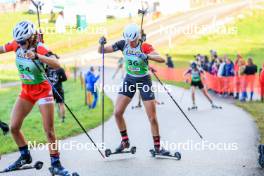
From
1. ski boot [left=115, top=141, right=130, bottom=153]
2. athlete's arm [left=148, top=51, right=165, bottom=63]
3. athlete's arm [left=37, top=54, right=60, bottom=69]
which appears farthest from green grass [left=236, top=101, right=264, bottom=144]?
athlete's arm [left=37, top=54, right=60, bottom=69]

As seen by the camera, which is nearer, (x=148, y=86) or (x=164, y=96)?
(x=148, y=86)

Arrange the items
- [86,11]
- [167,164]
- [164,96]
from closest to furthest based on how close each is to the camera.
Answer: [167,164], [164,96], [86,11]

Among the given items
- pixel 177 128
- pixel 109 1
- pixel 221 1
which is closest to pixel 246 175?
pixel 177 128

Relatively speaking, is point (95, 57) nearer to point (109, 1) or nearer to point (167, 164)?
point (109, 1)

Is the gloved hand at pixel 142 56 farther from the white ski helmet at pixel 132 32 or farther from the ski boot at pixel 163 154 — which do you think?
the ski boot at pixel 163 154

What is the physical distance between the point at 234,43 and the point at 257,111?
134 ft

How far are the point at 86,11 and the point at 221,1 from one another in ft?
140

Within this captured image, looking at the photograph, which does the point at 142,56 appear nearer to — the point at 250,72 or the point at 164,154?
the point at 164,154

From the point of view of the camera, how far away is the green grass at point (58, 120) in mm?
14091

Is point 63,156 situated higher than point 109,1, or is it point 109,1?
point 109,1

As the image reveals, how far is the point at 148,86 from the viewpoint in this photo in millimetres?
10977

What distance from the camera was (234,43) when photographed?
5972 centimetres

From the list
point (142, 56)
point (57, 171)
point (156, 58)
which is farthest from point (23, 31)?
point (156, 58)

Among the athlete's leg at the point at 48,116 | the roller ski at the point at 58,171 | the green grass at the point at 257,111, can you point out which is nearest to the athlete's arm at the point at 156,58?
the athlete's leg at the point at 48,116
